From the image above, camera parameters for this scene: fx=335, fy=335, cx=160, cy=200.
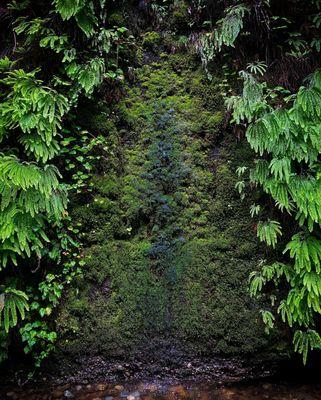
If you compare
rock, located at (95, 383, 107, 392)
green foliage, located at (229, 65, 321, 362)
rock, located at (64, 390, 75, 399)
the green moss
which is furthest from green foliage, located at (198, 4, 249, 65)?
rock, located at (64, 390, 75, 399)

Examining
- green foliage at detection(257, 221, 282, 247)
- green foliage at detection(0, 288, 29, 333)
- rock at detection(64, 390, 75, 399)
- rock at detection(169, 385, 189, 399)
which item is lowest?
rock at detection(64, 390, 75, 399)

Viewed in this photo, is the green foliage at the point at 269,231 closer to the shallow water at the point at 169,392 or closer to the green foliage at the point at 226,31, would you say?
the shallow water at the point at 169,392

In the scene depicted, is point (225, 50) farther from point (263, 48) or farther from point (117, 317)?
point (117, 317)

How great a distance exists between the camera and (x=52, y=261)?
3.87m

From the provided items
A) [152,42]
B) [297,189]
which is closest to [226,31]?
[152,42]

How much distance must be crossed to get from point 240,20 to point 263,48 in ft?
1.65

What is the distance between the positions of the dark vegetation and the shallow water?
33 centimetres

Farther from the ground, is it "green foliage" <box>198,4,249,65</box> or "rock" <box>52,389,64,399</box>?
"green foliage" <box>198,4,249,65</box>

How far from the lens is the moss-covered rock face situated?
3.70 m

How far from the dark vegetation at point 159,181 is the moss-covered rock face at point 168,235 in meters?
0.02

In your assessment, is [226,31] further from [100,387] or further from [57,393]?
[57,393]

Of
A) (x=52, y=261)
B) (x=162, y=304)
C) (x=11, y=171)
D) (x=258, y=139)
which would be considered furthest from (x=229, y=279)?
(x=11, y=171)

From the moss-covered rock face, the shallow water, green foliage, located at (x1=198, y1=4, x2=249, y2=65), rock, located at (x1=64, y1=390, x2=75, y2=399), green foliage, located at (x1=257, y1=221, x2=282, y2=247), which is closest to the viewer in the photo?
the shallow water

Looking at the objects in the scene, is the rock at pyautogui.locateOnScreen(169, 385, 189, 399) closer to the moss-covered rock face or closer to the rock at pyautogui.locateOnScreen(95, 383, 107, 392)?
the moss-covered rock face
